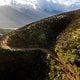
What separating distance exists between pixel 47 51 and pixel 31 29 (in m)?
11.7

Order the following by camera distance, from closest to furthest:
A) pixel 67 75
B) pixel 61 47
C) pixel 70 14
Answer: pixel 67 75 < pixel 61 47 < pixel 70 14

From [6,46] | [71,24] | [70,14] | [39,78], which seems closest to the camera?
[39,78]

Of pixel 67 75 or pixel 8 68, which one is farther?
pixel 8 68

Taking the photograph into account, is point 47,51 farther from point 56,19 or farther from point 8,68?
point 56,19

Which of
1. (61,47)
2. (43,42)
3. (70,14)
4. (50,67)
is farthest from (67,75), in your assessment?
(70,14)

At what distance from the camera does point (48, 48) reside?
6041 centimetres

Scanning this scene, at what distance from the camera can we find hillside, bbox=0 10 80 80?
171 feet

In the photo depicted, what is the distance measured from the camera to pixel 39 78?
176 ft

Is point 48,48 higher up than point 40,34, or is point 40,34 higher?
point 40,34

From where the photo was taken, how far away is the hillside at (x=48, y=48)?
52.2 metres

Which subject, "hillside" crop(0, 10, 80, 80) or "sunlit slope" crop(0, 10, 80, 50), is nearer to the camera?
"hillside" crop(0, 10, 80, 80)

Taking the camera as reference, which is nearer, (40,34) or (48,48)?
(48,48)

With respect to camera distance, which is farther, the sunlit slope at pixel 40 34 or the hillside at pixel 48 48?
the sunlit slope at pixel 40 34

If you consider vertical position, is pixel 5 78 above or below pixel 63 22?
below
